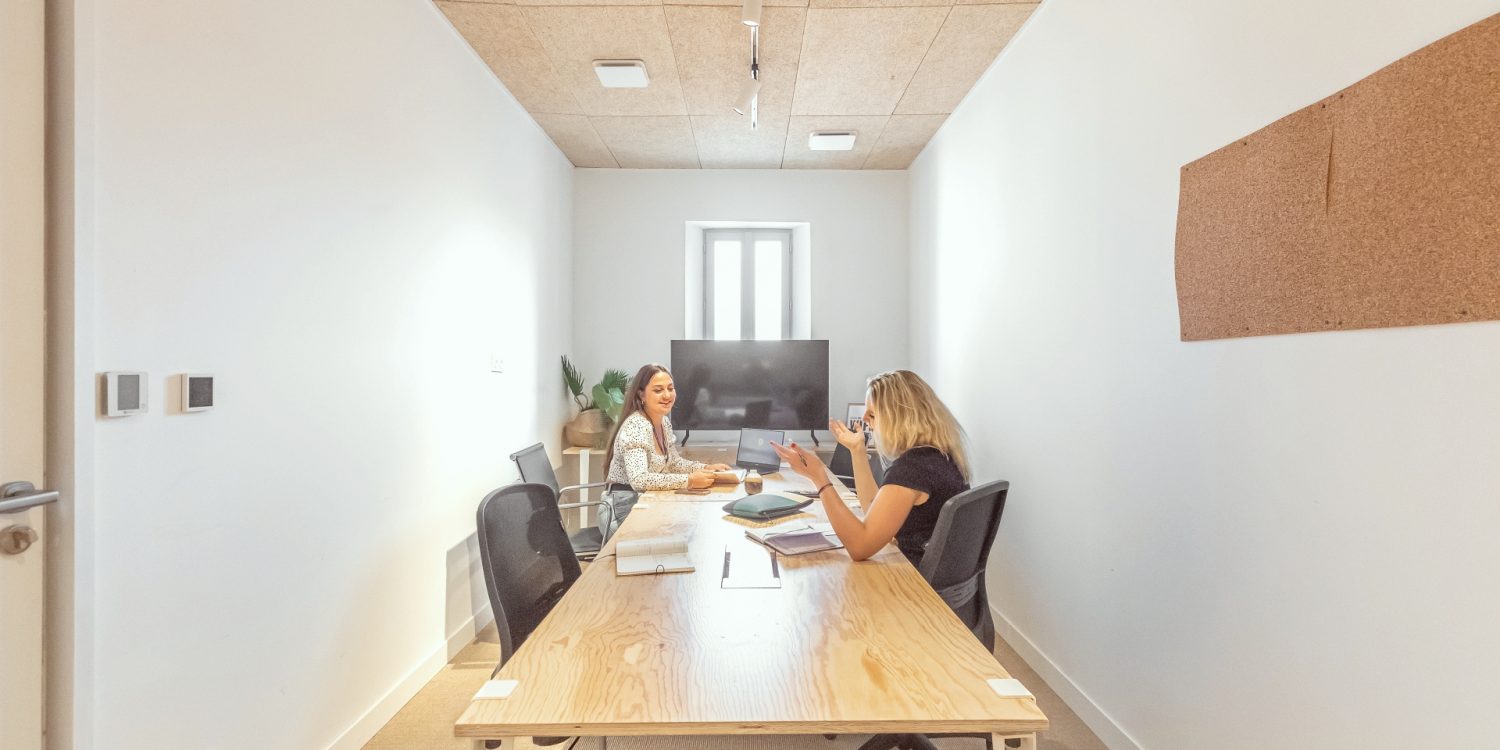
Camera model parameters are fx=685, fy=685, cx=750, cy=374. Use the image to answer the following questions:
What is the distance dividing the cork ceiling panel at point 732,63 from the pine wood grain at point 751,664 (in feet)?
7.66

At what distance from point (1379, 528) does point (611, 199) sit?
4.81 metres

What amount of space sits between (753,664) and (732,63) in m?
2.93

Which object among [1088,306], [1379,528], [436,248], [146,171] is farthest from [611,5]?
[1379,528]

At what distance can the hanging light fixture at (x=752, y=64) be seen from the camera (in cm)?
266

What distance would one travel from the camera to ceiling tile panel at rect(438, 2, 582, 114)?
2.90 meters

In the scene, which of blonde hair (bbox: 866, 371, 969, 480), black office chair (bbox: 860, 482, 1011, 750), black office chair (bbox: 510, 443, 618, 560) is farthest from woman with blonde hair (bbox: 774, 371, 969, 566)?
black office chair (bbox: 510, 443, 618, 560)

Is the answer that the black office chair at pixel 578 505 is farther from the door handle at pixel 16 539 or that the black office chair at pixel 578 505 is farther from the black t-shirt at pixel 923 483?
the door handle at pixel 16 539

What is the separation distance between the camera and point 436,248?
2.95 m

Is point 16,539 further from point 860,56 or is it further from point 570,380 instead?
point 570,380

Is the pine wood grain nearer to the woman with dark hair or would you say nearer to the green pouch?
the green pouch

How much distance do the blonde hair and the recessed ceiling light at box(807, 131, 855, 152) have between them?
2.47 metres

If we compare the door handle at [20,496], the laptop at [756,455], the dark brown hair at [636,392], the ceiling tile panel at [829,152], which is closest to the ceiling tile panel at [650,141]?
the ceiling tile panel at [829,152]

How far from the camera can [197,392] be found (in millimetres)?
1658

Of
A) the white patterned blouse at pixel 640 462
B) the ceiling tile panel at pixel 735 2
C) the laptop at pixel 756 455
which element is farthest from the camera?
the laptop at pixel 756 455
